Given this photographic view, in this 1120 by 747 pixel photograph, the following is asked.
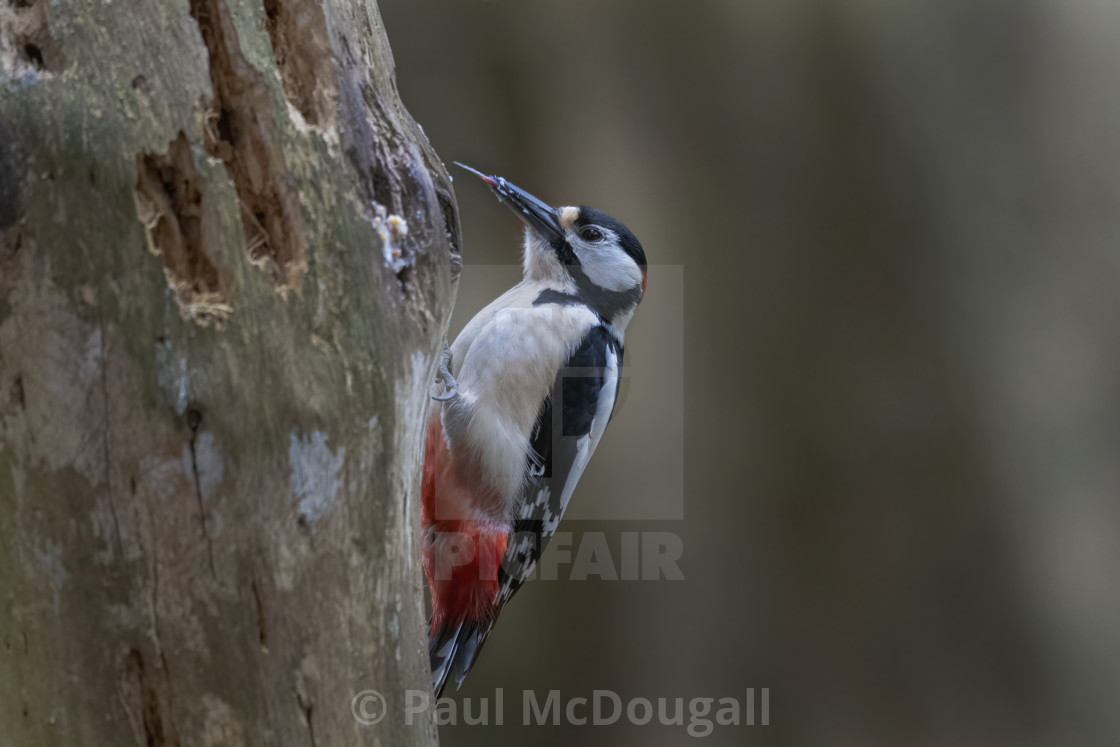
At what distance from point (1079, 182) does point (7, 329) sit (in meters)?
2.67

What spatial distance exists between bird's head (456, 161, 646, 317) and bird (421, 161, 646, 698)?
0.17 feet

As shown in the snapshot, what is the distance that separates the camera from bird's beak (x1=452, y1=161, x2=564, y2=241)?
71.7 inches

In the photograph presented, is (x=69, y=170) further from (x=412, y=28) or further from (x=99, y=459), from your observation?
(x=412, y=28)

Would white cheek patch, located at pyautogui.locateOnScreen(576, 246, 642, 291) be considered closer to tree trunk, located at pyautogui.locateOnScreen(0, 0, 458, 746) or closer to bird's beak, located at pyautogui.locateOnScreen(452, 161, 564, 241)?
bird's beak, located at pyautogui.locateOnScreen(452, 161, 564, 241)

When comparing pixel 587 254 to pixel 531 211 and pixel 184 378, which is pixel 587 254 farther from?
pixel 184 378

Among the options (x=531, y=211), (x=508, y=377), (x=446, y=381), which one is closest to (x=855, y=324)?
(x=531, y=211)

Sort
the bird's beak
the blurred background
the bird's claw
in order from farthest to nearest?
the blurred background, the bird's beak, the bird's claw

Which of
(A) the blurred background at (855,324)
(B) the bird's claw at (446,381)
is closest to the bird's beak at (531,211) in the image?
(B) the bird's claw at (446,381)

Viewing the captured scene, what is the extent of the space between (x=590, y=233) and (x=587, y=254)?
0.16 feet

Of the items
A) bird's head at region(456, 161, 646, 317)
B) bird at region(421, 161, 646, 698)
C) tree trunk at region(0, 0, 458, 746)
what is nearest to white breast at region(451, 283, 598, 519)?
bird at region(421, 161, 646, 698)

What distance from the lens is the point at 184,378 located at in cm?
78

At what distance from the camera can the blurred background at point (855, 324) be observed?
7.72 feet

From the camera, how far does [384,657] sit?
911 mm

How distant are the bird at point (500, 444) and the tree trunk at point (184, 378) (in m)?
0.72
